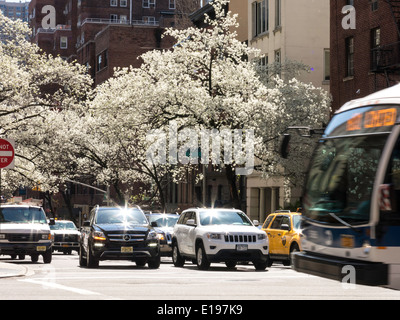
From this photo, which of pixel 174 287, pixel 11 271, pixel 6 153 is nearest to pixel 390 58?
pixel 6 153

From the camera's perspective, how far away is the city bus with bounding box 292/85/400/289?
12.7 metres

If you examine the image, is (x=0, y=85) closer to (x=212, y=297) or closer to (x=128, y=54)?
(x=212, y=297)

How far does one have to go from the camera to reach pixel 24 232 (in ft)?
100.0

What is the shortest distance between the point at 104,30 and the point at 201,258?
257ft

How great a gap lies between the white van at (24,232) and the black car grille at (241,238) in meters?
7.97

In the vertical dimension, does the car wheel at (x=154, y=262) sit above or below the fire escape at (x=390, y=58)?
below

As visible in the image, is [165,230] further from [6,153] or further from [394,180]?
[394,180]

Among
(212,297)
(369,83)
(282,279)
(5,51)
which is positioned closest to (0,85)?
(5,51)

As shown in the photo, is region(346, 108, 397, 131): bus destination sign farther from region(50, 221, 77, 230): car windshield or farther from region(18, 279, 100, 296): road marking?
region(50, 221, 77, 230): car windshield

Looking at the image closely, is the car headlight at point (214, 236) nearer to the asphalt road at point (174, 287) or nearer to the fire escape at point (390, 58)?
the asphalt road at point (174, 287)

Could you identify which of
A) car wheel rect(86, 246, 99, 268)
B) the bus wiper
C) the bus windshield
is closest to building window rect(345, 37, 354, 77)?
car wheel rect(86, 246, 99, 268)

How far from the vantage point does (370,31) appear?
1689 inches

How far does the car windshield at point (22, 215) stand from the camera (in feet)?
102

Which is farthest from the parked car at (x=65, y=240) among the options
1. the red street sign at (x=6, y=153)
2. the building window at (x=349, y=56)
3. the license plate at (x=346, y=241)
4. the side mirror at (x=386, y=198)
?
the side mirror at (x=386, y=198)
